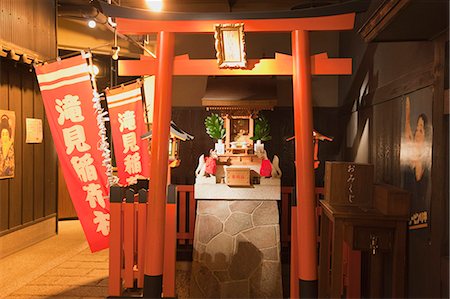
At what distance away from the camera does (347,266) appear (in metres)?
4.92

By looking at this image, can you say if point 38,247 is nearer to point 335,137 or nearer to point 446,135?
point 335,137

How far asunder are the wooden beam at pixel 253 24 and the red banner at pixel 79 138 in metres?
1.27

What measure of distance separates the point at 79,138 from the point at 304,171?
3381 mm

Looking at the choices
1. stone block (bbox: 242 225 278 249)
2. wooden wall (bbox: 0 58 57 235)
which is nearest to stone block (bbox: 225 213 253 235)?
stone block (bbox: 242 225 278 249)

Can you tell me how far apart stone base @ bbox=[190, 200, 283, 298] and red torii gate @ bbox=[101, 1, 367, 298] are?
1176 mm

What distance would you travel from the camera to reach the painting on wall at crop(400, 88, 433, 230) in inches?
137

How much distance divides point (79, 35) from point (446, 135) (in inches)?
415

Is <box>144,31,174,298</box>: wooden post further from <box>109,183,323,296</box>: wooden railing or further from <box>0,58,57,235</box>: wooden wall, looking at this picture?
<box>0,58,57,235</box>: wooden wall

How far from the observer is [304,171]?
15.4 feet

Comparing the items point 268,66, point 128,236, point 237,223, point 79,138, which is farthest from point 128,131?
point 268,66

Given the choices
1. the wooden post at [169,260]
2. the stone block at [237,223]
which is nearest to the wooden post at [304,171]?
the wooden post at [169,260]

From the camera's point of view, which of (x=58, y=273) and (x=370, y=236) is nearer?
(x=370, y=236)

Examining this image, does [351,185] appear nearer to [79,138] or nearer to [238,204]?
[238,204]

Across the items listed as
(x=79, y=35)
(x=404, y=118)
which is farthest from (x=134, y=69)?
(x=79, y=35)
